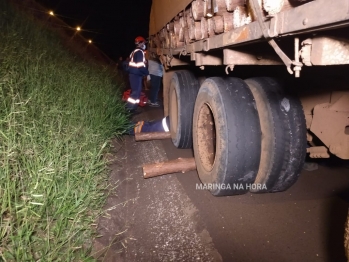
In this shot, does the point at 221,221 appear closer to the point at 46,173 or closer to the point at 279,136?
the point at 279,136

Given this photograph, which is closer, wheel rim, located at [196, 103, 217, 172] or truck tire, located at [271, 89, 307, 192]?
truck tire, located at [271, 89, 307, 192]

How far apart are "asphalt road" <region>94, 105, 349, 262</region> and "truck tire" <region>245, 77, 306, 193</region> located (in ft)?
1.14

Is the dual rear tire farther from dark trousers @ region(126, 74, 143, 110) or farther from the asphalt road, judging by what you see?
dark trousers @ region(126, 74, 143, 110)

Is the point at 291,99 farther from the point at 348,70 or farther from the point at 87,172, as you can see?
the point at 87,172

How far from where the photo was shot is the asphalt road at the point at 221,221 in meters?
2.02

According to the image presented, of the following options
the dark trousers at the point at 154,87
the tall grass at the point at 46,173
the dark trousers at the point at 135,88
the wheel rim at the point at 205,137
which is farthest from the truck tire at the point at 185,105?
the dark trousers at the point at 154,87

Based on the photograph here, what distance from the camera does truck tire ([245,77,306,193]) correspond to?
2.24 metres

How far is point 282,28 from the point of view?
1126 millimetres

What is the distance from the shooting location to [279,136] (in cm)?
224

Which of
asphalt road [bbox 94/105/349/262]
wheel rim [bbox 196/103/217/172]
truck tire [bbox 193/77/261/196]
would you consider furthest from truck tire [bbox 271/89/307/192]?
wheel rim [bbox 196/103/217/172]

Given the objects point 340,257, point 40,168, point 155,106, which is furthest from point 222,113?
point 155,106

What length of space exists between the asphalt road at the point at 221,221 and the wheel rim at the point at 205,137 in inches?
14.9

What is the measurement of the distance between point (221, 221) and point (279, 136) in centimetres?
95

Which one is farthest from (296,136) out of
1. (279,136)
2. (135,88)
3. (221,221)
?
(135,88)
